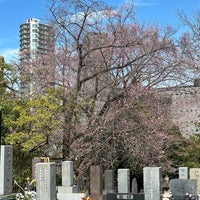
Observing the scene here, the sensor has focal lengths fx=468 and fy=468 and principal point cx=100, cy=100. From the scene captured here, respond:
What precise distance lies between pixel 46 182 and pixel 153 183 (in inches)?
174

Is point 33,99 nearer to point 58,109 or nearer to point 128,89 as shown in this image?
point 58,109

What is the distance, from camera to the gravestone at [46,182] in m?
10.2

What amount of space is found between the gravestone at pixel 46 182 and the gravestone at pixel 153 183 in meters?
4.15

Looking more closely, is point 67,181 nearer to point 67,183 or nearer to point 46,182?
point 67,183

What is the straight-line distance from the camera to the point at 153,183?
13688 mm

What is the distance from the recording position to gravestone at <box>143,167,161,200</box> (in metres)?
13.6

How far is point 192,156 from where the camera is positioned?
25.6m

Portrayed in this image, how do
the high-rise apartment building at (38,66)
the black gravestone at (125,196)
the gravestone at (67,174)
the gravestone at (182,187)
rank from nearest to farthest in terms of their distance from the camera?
the black gravestone at (125,196) → the gravestone at (182,187) → the gravestone at (67,174) → the high-rise apartment building at (38,66)

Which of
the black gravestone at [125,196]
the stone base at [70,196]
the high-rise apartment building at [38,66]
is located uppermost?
the high-rise apartment building at [38,66]

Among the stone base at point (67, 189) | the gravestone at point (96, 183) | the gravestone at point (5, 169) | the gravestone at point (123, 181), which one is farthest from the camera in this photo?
the gravestone at point (123, 181)

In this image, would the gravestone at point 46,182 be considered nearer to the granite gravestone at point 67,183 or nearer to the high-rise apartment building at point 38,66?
the granite gravestone at point 67,183

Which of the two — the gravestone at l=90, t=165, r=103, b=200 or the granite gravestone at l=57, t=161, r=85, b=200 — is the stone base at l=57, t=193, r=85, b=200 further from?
the gravestone at l=90, t=165, r=103, b=200

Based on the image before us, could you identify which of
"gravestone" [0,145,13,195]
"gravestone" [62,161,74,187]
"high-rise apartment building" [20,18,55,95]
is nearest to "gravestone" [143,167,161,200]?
"gravestone" [62,161,74,187]

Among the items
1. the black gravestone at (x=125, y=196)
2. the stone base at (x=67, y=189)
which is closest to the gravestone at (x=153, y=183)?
the black gravestone at (x=125, y=196)
